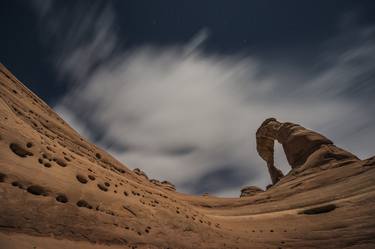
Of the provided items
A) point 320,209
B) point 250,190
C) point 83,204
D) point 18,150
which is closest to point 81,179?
point 83,204

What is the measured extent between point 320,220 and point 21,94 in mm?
38280

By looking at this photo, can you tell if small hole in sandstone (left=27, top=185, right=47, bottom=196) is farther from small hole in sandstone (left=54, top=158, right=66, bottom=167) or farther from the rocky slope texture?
small hole in sandstone (left=54, top=158, right=66, bottom=167)

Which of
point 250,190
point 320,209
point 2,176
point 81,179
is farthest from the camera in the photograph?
point 250,190

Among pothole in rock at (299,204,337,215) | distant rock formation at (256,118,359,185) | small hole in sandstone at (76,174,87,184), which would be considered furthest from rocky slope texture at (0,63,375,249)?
distant rock formation at (256,118,359,185)

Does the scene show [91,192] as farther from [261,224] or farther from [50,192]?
[261,224]

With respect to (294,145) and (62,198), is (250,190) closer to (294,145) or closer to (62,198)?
(294,145)

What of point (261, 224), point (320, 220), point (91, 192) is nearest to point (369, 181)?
point (320, 220)

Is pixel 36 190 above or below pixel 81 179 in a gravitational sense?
below

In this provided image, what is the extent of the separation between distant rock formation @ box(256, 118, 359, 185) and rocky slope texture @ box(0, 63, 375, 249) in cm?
1092

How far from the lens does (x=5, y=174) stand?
14.7 m

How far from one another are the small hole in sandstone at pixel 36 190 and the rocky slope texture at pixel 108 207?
0.20 ft

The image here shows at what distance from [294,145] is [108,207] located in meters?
58.9

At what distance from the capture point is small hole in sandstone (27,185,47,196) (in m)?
15.3

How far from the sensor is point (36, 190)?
611 inches
